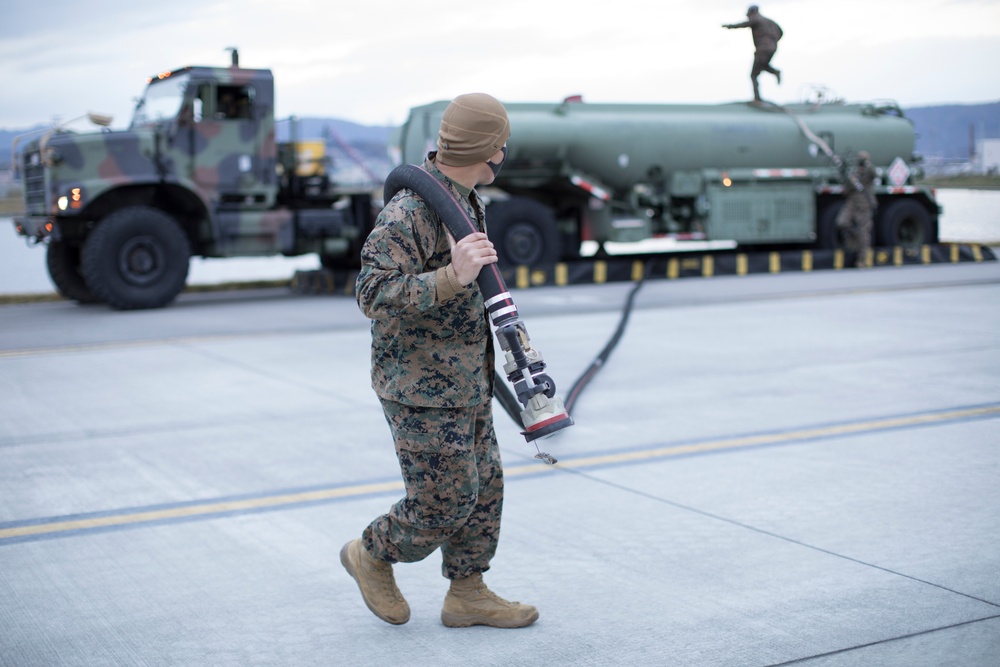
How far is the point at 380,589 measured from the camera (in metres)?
3.76

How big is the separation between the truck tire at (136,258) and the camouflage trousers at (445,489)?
35.9 ft

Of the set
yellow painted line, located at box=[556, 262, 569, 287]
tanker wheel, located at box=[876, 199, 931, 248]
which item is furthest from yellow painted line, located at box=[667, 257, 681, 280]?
tanker wheel, located at box=[876, 199, 931, 248]

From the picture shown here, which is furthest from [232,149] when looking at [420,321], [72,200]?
[420,321]

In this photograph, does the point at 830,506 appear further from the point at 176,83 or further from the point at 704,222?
the point at 704,222

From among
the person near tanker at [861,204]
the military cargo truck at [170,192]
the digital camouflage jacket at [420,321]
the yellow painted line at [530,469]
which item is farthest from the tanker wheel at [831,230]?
the digital camouflage jacket at [420,321]

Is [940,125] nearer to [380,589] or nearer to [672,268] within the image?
[672,268]

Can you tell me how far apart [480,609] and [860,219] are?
52.2 feet

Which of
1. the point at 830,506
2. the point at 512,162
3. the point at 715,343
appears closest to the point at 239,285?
the point at 512,162

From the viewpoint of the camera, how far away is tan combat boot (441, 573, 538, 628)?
3.72 metres

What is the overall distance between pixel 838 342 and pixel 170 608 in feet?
23.6

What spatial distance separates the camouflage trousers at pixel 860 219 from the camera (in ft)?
60.1

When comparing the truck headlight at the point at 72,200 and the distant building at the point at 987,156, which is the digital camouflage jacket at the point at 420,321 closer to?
the truck headlight at the point at 72,200

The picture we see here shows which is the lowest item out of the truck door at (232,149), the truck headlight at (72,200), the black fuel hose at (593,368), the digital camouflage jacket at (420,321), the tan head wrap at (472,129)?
the black fuel hose at (593,368)

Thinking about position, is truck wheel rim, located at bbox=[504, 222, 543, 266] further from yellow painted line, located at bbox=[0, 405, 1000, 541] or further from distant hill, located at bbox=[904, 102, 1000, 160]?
yellow painted line, located at bbox=[0, 405, 1000, 541]
